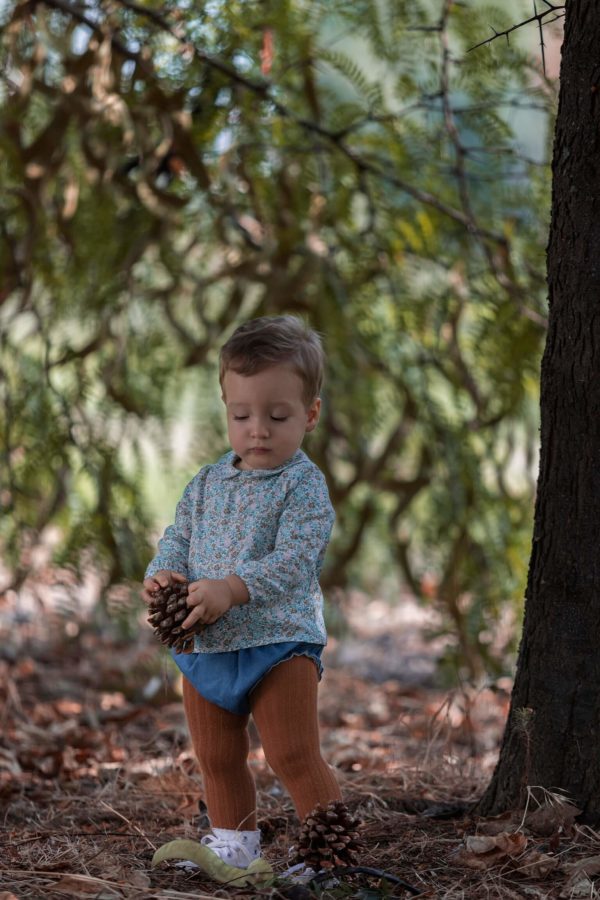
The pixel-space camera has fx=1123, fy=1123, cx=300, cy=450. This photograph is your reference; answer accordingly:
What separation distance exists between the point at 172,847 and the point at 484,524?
1566 mm

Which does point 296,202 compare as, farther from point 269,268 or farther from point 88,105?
point 88,105

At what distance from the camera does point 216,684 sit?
5.38 feet

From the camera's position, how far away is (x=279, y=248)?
2.82 metres

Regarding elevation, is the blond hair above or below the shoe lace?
above

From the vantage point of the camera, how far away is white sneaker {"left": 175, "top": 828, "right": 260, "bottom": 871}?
1.66m

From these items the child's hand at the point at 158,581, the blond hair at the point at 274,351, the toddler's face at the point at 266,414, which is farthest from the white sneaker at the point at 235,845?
the blond hair at the point at 274,351

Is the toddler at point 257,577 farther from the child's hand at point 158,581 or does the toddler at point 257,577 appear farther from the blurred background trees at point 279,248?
the blurred background trees at point 279,248

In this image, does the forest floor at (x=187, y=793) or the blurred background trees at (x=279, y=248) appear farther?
the blurred background trees at (x=279, y=248)

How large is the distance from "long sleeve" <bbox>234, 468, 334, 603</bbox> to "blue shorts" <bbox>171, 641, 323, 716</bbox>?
0.25ft

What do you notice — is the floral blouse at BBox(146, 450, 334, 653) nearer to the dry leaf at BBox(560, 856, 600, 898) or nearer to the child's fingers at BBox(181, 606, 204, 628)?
the child's fingers at BBox(181, 606, 204, 628)

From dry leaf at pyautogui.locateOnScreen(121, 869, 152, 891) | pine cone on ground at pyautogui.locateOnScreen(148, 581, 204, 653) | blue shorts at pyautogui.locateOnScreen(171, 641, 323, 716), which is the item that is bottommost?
dry leaf at pyautogui.locateOnScreen(121, 869, 152, 891)

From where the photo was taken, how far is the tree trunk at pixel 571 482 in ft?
5.40

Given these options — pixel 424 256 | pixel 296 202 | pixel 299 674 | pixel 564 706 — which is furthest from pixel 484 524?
pixel 299 674

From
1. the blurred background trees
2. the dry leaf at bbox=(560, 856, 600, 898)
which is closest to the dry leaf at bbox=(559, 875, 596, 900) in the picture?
the dry leaf at bbox=(560, 856, 600, 898)
